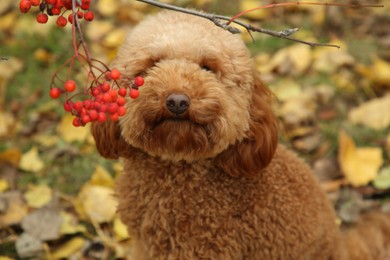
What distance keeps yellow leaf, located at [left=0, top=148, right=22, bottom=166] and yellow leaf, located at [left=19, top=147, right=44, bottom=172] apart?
3 centimetres

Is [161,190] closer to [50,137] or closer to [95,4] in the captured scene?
[50,137]

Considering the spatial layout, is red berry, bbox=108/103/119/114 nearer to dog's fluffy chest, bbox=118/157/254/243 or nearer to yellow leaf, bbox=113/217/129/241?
dog's fluffy chest, bbox=118/157/254/243

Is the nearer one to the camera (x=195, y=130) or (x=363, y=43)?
(x=195, y=130)

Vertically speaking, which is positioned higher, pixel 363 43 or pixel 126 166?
pixel 126 166

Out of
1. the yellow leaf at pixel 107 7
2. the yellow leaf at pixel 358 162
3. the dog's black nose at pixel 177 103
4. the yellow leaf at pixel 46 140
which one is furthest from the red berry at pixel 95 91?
the yellow leaf at pixel 107 7

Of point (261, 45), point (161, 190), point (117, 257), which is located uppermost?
point (161, 190)

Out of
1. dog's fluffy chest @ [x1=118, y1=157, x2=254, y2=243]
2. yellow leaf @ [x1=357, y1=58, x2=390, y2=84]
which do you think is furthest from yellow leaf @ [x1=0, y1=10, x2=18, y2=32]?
dog's fluffy chest @ [x1=118, y1=157, x2=254, y2=243]

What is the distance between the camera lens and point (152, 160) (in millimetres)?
2205

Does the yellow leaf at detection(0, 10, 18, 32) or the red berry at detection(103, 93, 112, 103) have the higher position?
the red berry at detection(103, 93, 112, 103)

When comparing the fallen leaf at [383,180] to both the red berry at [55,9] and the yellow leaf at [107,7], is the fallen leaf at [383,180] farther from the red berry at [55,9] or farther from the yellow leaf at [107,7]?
the yellow leaf at [107,7]

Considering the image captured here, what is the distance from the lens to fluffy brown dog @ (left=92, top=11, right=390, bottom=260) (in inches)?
77.3

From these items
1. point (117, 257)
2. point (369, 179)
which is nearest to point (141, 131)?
point (117, 257)

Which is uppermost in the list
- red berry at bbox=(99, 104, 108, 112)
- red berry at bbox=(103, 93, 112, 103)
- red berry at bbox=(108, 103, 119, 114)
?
red berry at bbox=(103, 93, 112, 103)

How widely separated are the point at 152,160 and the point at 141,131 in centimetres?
26
